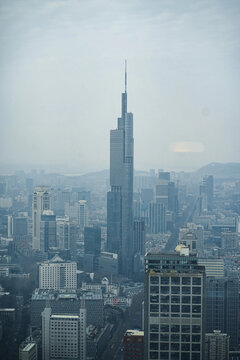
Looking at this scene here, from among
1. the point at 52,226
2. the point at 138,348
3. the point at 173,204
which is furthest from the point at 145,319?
the point at 52,226

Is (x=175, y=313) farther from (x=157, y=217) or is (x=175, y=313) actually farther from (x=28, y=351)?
(x=157, y=217)

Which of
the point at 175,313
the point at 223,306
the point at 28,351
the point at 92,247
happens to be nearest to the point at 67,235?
the point at 92,247

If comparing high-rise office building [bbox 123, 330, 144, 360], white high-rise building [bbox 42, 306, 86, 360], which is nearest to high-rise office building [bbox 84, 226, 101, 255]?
white high-rise building [bbox 42, 306, 86, 360]

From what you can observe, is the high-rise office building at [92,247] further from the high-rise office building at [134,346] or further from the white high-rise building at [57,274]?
the high-rise office building at [134,346]

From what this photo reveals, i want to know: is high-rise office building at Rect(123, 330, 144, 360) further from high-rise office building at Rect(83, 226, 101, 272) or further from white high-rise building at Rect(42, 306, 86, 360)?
high-rise office building at Rect(83, 226, 101, 272)

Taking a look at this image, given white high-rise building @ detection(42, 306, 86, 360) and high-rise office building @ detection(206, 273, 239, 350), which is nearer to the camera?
white high-rise building @ detection(42, 306, 86, 360)

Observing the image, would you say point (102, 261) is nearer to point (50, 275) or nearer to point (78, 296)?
point (50, 275)
